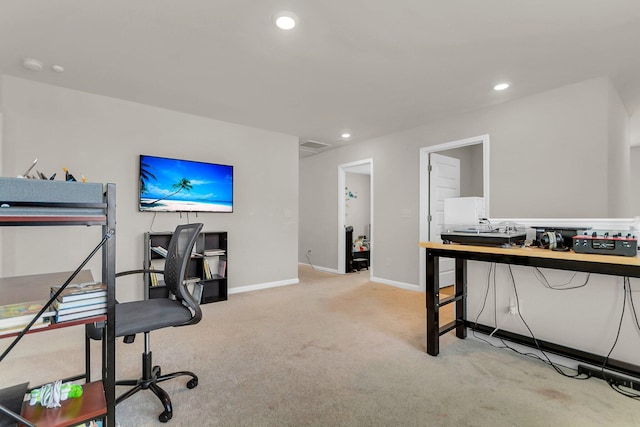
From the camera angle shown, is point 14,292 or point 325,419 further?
point 325,419

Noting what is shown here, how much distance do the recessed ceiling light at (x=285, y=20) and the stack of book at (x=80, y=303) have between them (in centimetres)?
193

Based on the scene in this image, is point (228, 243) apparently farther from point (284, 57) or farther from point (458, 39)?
point (458, 39)

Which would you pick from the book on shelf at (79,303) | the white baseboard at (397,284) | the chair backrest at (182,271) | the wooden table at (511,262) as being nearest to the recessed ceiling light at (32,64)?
the chair backrest at (182,271)

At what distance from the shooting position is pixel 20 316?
39.0 inches

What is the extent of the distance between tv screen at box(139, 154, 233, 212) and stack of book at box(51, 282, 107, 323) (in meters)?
2.68

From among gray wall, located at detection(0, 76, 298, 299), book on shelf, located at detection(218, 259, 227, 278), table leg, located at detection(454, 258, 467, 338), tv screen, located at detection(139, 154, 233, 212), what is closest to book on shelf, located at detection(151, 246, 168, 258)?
gray wall, located at detection(0, 76, 298, 299)

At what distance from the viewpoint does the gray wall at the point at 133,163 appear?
3.00m

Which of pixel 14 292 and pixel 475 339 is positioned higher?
pixel 14 292

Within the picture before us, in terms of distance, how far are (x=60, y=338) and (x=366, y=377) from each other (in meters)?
2.71

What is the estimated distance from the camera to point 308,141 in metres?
5.36

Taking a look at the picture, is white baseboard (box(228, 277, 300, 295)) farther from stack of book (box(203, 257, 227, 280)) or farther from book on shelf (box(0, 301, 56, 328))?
book on shelf (box(0, 301, 56, 328))

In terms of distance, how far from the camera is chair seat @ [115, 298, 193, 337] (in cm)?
154

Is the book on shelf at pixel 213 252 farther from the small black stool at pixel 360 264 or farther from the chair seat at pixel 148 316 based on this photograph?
the small black stool at pixel 360 264

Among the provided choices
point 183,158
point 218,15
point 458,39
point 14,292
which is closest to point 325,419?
point 14,292
